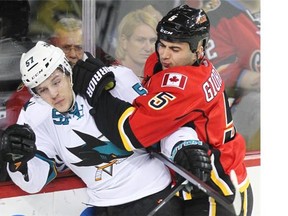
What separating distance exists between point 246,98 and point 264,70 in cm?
17

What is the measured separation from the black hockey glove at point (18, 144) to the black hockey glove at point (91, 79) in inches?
7.4

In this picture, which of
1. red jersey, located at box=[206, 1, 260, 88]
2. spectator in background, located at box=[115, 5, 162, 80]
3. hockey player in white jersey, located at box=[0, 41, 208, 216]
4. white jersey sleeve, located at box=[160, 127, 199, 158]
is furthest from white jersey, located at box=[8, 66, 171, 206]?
red jersey, located at box=[206, 1, 260, 88]

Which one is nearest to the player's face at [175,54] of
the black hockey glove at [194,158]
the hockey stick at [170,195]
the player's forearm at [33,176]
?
the black hockey glove at [194,158]

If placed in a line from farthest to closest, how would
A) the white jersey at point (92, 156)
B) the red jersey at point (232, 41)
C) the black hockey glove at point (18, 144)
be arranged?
the red jersey at point (232, 41), the white jersey at point (92, 156), the black hockey glove at point (18, 144)

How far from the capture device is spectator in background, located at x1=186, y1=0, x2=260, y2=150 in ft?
8.74

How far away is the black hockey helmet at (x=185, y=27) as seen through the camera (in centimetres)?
212

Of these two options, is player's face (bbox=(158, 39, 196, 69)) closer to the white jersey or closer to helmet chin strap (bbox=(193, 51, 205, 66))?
helmet chin strap (bbox=(193, 51, 205, 66))

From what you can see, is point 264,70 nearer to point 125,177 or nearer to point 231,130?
point 231,130

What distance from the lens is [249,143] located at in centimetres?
279

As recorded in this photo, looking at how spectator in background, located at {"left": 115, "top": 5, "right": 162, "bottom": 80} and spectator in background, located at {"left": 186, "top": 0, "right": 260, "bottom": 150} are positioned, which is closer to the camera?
spectator in background, located at {"left": 115, "top": 5, "right": 162, "bottom": 80}

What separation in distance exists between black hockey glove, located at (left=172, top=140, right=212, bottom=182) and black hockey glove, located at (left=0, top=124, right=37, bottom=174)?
41 centimetres

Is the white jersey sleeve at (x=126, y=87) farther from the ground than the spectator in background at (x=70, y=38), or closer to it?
closer to it

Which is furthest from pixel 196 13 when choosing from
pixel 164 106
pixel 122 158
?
pixel 122 158

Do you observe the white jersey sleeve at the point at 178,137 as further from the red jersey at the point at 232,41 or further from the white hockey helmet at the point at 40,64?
the red jersey at the point at 232,41
